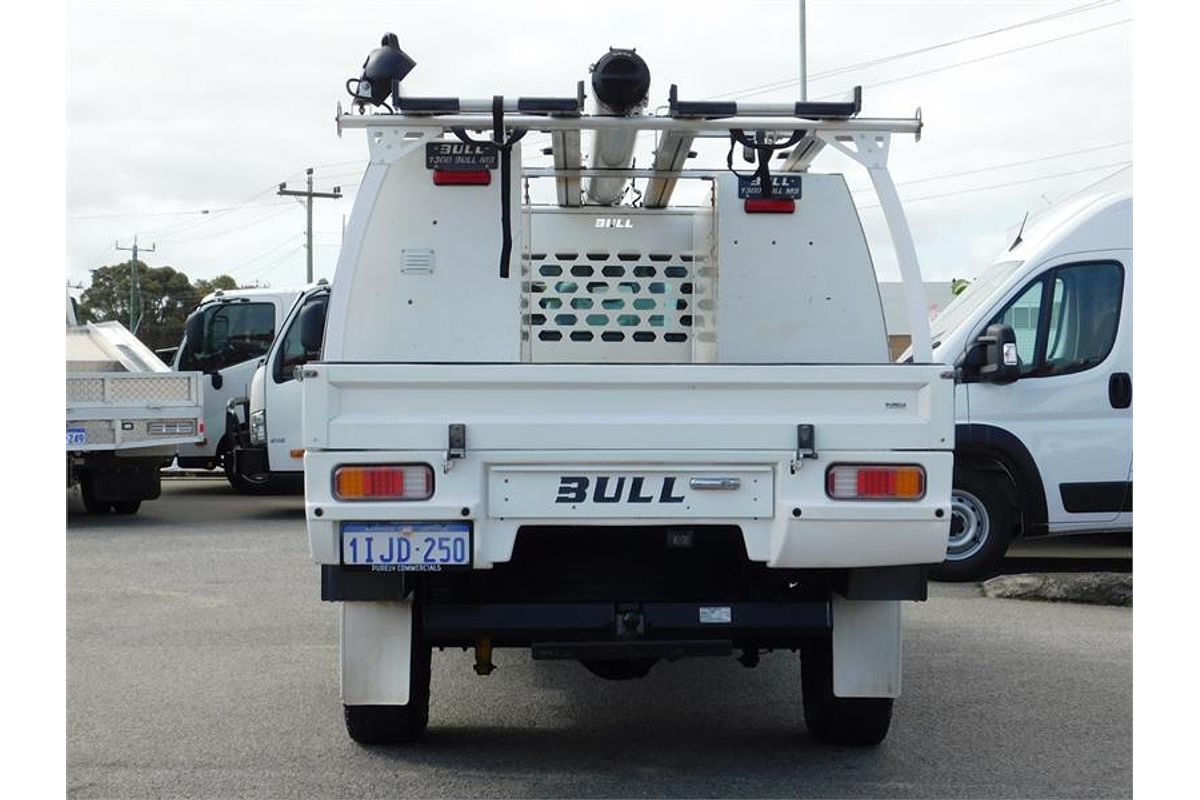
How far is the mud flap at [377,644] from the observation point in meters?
5.70

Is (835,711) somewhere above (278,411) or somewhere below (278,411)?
below

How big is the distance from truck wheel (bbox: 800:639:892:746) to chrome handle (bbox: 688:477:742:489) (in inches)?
37.2

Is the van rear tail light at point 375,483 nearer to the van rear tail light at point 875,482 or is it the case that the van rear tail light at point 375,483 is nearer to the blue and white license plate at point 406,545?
the blue and white license plate at point 406,545

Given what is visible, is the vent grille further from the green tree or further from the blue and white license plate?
the green tree

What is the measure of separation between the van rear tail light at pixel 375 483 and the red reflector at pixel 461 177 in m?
1.57

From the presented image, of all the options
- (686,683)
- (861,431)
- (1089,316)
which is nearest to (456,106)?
(861,431)

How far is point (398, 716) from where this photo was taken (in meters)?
6.02

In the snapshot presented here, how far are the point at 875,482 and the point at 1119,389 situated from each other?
571cm

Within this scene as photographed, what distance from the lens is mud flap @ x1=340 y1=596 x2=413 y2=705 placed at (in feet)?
18.7

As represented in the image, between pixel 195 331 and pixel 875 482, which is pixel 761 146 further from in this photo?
pixel 195 331

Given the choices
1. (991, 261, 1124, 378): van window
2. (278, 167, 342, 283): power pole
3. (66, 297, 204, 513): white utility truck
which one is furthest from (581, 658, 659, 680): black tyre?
(278, 167, 342, 283): power pole

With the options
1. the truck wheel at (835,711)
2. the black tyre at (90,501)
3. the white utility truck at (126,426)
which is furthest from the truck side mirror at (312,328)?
the black tyre at (90,501)

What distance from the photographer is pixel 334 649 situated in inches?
325

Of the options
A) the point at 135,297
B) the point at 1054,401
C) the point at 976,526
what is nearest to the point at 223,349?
the point at 976,526
